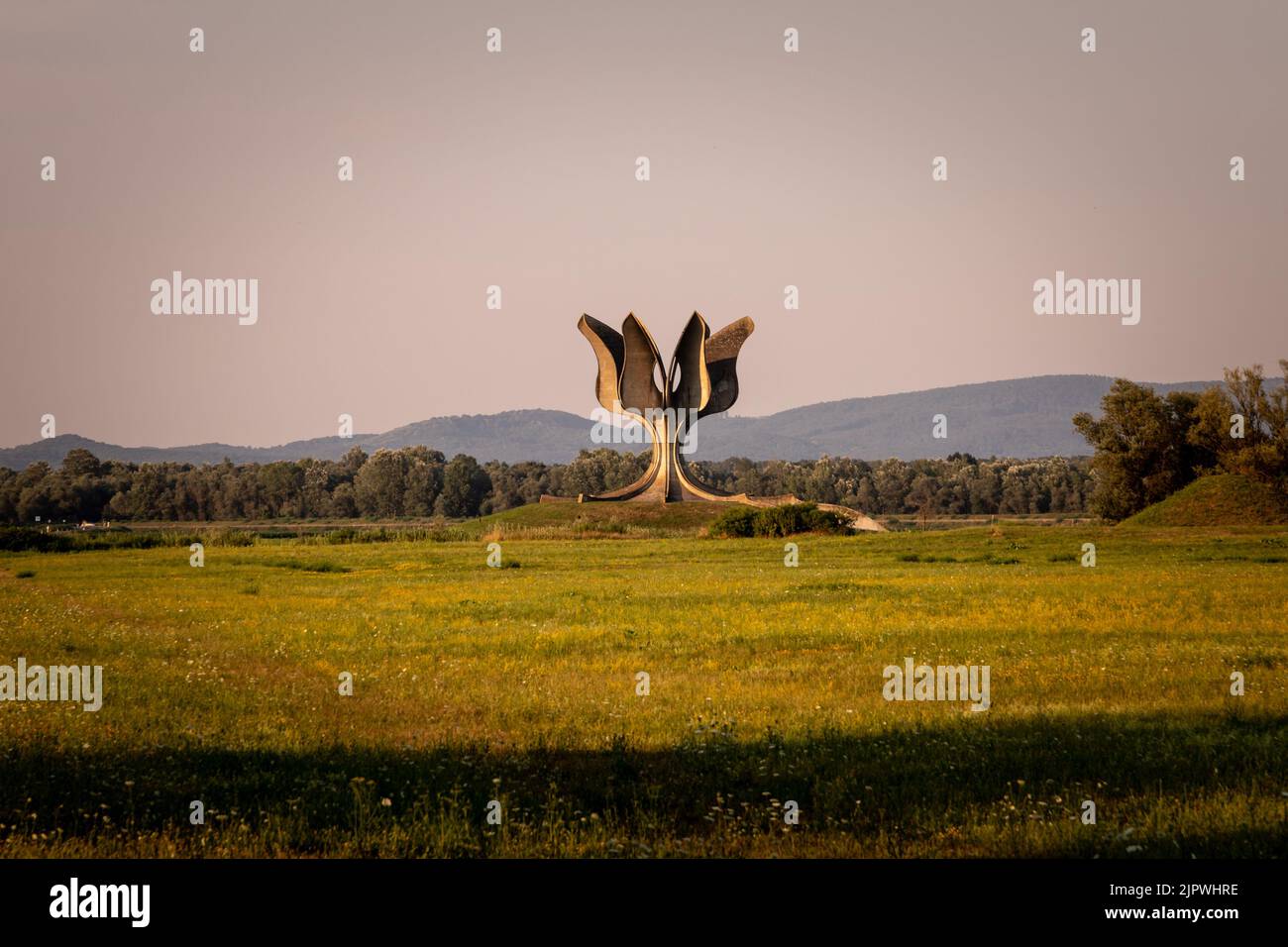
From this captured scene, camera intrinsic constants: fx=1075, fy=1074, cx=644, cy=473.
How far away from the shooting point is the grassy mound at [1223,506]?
50938mm

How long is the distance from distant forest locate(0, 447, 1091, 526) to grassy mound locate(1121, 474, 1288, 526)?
49178mm

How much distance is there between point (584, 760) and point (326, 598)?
56.9 ft

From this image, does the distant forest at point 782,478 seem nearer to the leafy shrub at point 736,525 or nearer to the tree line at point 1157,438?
the tree line at point 1157,438

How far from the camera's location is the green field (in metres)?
8.12

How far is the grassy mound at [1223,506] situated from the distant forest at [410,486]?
49178 millimetres

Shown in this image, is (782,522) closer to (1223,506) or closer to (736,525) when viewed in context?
(736,525)

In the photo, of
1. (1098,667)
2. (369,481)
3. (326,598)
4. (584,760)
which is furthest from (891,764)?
(369,481)

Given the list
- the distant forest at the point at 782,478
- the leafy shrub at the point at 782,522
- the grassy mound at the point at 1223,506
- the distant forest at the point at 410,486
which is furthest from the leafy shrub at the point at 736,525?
the distant forest at the point at 410,486

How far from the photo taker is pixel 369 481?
337ft

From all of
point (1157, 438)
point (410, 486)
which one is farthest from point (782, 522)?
point (410, 486)

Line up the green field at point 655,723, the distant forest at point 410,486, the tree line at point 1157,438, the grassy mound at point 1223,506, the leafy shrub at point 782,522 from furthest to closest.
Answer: the distant forest at point 410,486, the tree line at point 1157,438, the leafy shrub at point 782,522, the grassy mound at point 1223,506, the green field at point 655,723

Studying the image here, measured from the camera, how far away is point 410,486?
102875mm

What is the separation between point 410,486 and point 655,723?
3690 inches
